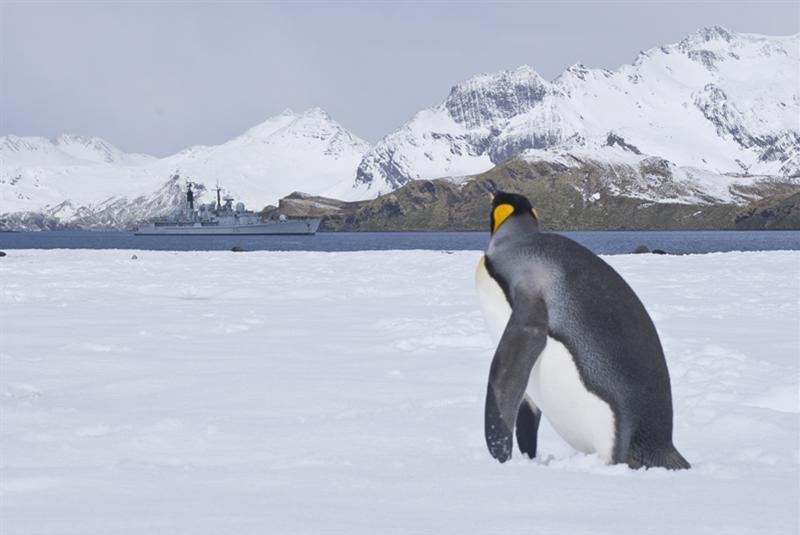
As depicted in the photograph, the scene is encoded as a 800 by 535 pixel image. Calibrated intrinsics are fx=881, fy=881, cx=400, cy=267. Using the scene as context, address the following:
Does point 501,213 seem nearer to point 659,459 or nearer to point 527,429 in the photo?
point 527,429

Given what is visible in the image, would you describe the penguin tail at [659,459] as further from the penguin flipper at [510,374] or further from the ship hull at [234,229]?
the ship hull at [234,229]

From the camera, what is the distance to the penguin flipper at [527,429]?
5.07 meters

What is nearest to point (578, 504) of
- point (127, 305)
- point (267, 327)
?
point (267, 327)

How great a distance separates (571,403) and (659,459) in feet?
1.78

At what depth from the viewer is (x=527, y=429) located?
5105mm

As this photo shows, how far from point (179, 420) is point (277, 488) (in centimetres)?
187

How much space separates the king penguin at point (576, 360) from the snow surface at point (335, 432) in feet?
0.68

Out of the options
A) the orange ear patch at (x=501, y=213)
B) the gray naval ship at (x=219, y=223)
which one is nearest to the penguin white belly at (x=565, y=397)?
the orange ear patch at (x=501, y=213)

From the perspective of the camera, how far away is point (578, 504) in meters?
3.79

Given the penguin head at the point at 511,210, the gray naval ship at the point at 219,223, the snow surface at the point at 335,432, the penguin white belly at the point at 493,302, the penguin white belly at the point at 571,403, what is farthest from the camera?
the gray naval ship at the point at 219,223

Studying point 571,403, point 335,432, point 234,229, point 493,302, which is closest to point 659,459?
point 571,403

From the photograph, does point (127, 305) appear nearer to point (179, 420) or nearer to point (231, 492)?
point (179, 420)

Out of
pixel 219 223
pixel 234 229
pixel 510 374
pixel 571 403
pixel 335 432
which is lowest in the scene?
pixel 335 432

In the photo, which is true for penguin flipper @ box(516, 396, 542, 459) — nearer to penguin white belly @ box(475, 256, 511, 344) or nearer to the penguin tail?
penguin white belly @ box(475, 256, 511, 344)
